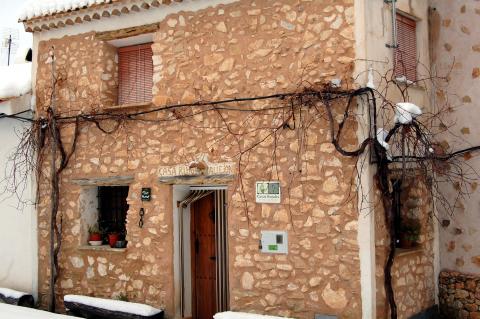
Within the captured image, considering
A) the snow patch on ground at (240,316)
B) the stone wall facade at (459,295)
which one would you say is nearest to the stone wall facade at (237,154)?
the snow patch on ground at (240,316)

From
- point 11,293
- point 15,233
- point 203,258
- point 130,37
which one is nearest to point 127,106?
point 130,37

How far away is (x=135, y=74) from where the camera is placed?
8.96 meters

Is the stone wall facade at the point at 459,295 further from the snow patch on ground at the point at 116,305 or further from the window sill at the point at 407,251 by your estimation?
the snow patch on ground at the point at 116,305

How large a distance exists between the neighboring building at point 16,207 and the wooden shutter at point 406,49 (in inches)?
238

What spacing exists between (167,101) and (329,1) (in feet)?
8.83

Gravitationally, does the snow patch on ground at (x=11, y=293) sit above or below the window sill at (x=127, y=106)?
below

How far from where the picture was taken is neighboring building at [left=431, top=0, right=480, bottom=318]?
7.98 meters

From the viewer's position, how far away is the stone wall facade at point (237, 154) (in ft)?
23.2

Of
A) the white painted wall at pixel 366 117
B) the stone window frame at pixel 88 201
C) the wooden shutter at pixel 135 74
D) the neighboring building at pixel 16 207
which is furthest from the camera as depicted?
the neighboring building at pixel 16 207

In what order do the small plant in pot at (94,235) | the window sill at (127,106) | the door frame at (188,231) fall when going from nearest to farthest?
the door frame at (188,231), the window sill at (127,106), the small plant in pot at (94,235)

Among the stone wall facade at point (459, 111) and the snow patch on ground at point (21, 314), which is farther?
the stone wall facade at point (459, 111)

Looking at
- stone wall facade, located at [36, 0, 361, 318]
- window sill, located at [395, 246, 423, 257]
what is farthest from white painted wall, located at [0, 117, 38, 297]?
window sill, located at [395, 246, 423, 257]

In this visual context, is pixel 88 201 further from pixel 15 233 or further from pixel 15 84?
pixel 15 84

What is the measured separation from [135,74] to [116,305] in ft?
11.5
